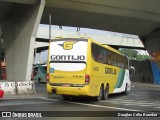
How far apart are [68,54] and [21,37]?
15.5 metres

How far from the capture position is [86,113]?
15.4m

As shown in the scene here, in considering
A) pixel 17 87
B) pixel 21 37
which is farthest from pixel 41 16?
pixel 17 87

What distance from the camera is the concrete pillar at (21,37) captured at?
1284 inches

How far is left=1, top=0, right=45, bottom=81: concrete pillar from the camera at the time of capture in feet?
107

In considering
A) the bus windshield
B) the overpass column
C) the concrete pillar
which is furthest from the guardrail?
the overpass column

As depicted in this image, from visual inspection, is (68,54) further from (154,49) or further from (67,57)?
(154,49)

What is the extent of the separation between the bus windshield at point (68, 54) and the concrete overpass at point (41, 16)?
37.7 feet

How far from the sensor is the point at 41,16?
33750 millimetres

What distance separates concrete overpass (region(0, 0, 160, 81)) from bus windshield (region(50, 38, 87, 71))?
11482 millimetres

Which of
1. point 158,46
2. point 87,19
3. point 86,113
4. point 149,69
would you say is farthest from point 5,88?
point 149,69

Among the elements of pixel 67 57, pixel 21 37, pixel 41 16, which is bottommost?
pixel 67 57

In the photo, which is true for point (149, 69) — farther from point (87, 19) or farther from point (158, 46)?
point (87, 19)

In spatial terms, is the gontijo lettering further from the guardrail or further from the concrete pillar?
the concrete pillar

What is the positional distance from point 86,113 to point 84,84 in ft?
14.1
